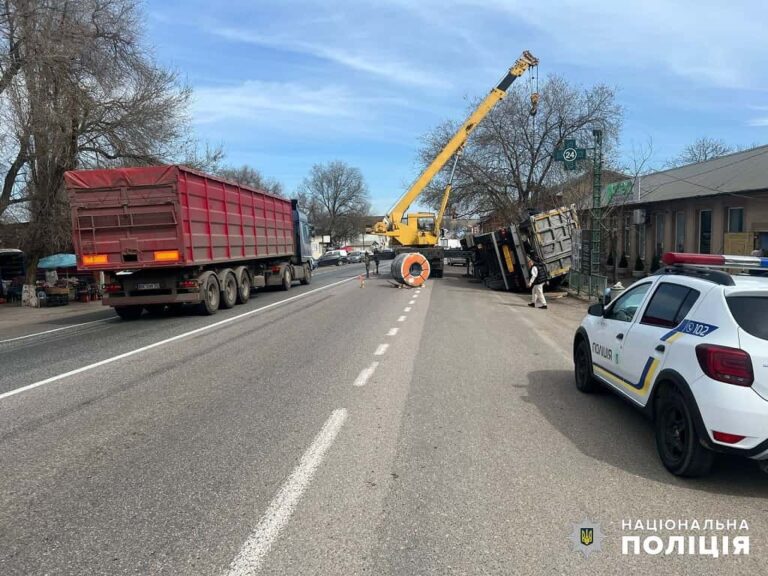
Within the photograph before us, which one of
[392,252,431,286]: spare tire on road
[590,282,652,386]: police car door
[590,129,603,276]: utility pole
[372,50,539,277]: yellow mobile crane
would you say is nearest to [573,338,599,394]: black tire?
[590,282,652,386]: police car door

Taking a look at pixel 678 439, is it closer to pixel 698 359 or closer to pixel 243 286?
pixel 698 359

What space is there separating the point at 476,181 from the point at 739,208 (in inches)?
567

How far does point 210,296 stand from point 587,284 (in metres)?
11.9

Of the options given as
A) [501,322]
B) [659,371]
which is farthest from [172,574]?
[501,322]

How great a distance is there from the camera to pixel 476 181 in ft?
109

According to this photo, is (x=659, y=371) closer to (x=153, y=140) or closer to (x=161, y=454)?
(x=161, y=454)

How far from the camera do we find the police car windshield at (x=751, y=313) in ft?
13.3

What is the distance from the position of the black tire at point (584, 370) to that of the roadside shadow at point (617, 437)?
84 mm

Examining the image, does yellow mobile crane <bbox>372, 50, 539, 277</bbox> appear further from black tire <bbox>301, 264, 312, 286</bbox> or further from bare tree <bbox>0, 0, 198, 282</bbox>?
bare tree <bbox>0, 0, 198, 282</bbox>

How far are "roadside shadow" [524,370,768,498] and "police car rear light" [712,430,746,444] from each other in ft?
1.42

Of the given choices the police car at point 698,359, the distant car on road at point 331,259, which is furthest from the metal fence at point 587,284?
the distant car on road at point 331,259

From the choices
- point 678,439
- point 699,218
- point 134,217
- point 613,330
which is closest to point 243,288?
point 134,217

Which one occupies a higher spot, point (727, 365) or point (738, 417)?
point (727, 365)

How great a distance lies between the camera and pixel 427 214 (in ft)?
103
